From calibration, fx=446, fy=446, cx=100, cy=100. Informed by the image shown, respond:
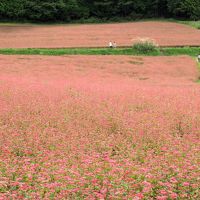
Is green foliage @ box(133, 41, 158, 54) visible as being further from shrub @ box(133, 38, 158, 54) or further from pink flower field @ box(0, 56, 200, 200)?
pink flower field @ box(0, 56, 200, 200)

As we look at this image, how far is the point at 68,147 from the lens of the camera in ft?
27.8

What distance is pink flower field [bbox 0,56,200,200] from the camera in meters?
6.33

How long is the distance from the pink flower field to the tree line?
179 ft

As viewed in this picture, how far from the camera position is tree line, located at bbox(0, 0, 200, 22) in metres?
68.2

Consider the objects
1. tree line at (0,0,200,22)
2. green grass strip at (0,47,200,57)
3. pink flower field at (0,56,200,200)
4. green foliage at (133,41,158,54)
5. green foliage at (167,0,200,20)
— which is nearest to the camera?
pink flower field at (0,56,200,200)

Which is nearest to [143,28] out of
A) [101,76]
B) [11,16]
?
[11,16]

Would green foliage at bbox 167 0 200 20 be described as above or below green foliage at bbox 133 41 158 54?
above

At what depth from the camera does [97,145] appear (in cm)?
877

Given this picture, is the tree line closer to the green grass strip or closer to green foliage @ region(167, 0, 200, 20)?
green foliage @ region(167, 0, 200, 20)

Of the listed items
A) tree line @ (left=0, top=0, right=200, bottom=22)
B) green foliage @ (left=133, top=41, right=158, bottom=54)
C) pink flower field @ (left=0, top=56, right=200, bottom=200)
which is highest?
tree line @ (left=0, top=0, right=200, bottom=22)

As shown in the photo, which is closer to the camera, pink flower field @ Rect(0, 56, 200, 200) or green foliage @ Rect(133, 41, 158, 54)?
pink flower field @ Rect(0, 56, 200, 200)

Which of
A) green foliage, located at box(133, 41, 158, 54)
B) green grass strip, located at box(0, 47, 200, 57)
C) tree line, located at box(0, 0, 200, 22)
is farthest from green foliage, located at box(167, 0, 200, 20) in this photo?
green foliage, located at box(133, 41, 158, 54)

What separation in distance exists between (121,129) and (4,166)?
3421 mm

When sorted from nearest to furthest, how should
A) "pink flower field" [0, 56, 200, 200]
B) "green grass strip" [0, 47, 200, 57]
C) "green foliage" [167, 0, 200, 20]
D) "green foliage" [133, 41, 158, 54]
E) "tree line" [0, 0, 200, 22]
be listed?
"pink flower field" [0, 56, 200, 200] < "green grass strip" [0, 47, 200, 57] < "green foliage" [133, 41, 158, 54] < "green foliage" [167, 0, 200, 20] < "tree line" [0, 0, 200, 22]
